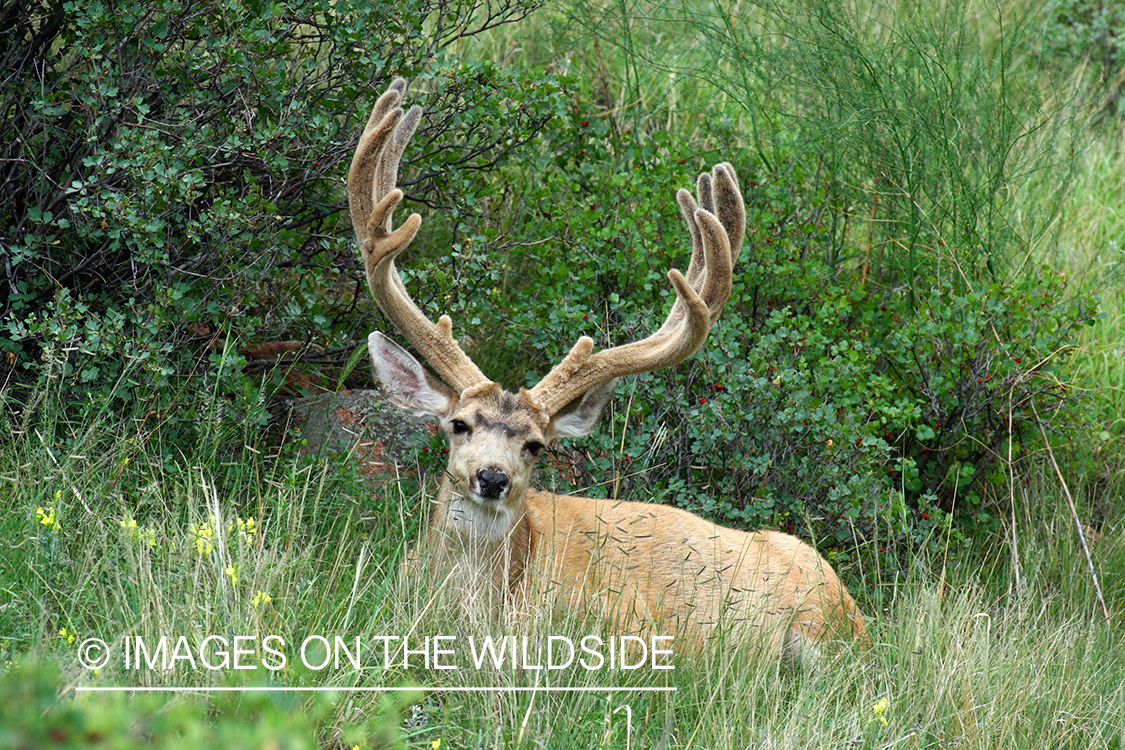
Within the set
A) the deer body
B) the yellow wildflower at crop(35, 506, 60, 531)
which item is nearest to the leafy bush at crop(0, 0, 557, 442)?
the yellow wildflower at crop(35, 506, 60, 531)

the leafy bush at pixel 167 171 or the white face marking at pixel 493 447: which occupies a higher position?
the leafy bush at pixel 167 171

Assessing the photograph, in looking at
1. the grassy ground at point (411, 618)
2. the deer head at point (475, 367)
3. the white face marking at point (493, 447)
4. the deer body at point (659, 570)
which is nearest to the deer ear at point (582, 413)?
the deer head at point (475, 367)

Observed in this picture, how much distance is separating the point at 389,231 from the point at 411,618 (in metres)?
1.68

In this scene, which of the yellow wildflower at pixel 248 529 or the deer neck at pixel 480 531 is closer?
the yellow wildflower at pixel 248 529

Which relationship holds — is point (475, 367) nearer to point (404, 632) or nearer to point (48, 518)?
point (404, 632)

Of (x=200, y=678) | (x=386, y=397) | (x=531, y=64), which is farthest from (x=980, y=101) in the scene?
(x=200, y=678)

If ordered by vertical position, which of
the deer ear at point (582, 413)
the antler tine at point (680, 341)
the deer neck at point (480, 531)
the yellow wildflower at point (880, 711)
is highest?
the antler tine at point (680, 341)

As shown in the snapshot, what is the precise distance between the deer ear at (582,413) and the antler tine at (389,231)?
35 centimetres

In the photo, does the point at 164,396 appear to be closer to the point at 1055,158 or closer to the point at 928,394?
the point at 928,394

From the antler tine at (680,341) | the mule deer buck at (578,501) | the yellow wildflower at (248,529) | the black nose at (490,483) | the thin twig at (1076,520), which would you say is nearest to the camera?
the yellow wildflower at (248,529)

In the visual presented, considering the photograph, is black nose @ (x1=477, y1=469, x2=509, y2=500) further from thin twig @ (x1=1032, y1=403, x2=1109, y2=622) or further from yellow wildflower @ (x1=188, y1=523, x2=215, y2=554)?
thin twig @ (x1=1032, y1=403, x2=1109, y2=622)

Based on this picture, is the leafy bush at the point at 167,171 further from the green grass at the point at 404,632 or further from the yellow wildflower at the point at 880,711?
the yellow wildflower at the point at 880,711

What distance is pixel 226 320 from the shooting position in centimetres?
540

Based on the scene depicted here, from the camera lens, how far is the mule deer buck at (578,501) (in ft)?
15.4
